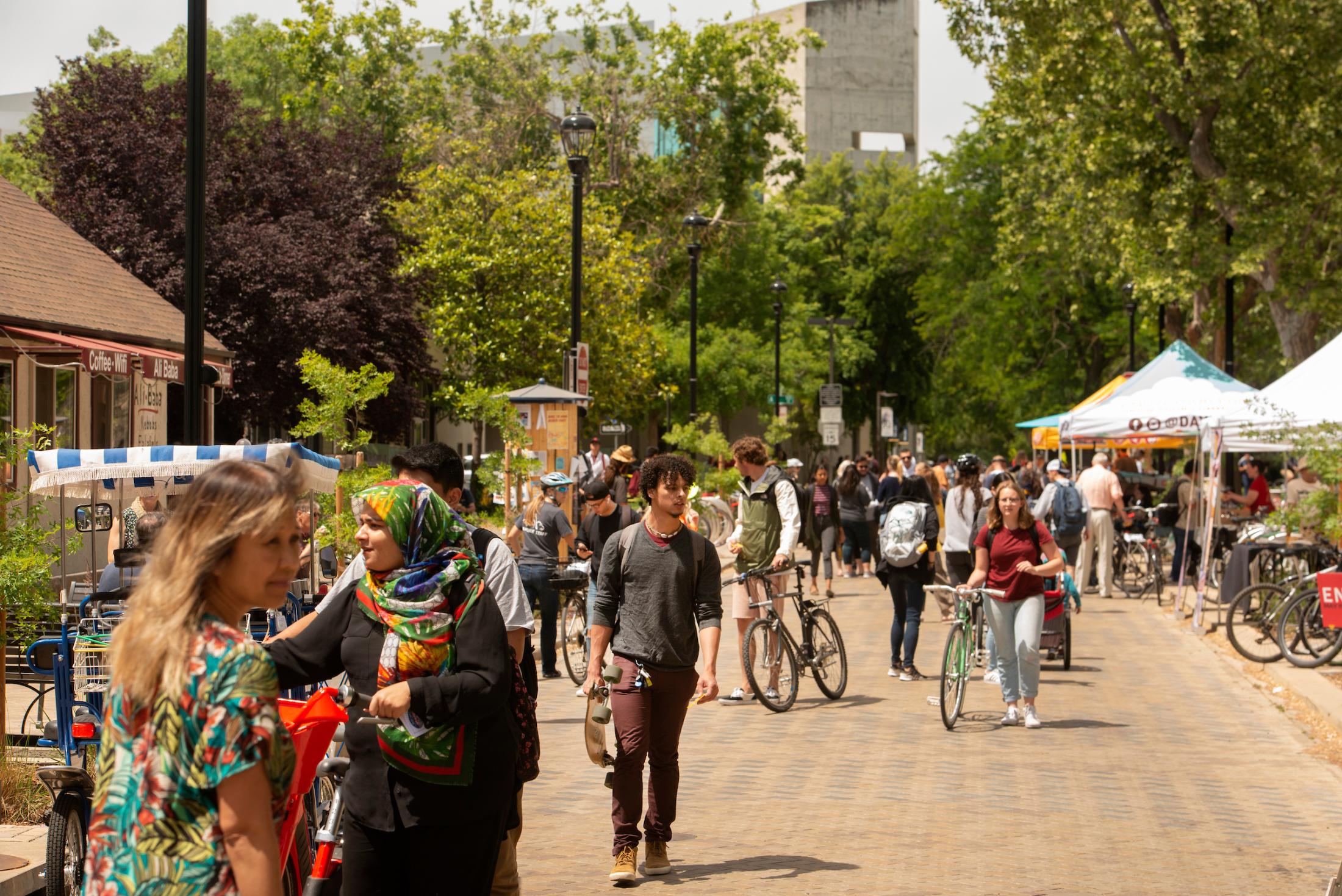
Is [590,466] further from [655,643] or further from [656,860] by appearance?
[656,860]

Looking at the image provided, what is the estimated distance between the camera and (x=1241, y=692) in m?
13.9

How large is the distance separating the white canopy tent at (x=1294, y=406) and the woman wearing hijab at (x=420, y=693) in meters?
13.7

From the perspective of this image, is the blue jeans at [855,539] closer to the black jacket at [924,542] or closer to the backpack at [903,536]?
the black jacket at [924,542]

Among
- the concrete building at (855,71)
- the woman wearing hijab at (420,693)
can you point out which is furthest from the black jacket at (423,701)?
the concrete building at (855,71)

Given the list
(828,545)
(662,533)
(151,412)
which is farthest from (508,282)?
(662,533)

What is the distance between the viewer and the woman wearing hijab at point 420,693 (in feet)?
13.7

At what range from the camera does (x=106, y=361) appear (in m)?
19.5

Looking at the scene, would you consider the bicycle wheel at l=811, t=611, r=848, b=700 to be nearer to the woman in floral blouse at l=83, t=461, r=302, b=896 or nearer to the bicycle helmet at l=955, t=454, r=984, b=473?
the bicycle helmet at l=955, t=454, r=984, b=473

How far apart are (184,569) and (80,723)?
4516 millimetres

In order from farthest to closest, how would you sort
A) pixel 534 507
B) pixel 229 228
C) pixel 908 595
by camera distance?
pixel 229 228
pixel 534 507
pixel 908 595

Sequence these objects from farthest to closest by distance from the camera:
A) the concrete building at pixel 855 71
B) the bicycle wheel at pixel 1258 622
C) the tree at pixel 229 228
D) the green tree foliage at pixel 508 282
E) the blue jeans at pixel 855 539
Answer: the concrete building at pixel 855 71, the green tree foliage at pixel 508 282, the tree at pixel 229 228, the blue jeans at pixel 855 539, the bicycle wheel at pixel 1258 622

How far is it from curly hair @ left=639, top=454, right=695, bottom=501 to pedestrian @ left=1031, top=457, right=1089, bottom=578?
45.8 feet

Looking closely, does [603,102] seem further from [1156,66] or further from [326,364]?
[326,364]

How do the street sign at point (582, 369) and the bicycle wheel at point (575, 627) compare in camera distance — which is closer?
the bicycle wheel at point (575, 627)
